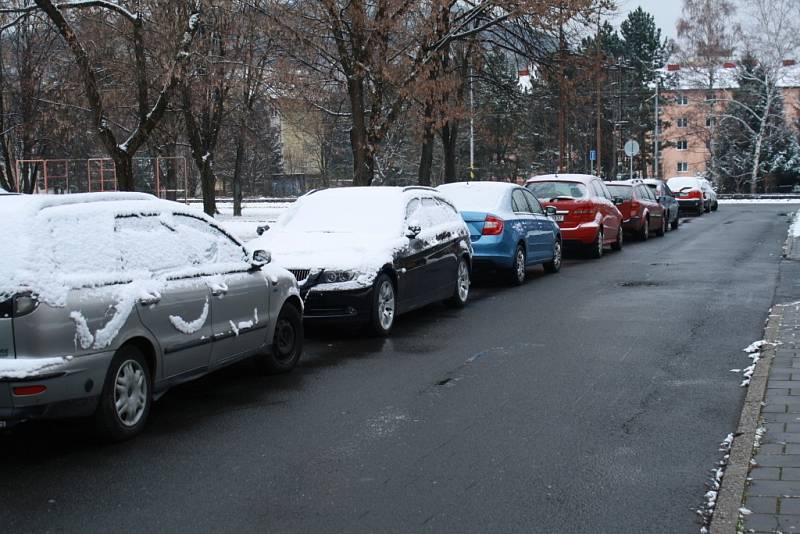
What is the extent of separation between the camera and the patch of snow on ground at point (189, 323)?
695 cm

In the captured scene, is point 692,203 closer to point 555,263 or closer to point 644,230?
point 644,230

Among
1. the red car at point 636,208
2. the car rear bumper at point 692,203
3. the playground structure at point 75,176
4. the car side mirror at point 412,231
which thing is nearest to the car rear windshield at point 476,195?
the car side mirror at point 412,231

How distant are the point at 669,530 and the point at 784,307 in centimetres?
786

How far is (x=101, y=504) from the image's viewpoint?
520cm

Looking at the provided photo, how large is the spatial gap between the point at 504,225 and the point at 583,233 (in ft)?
17.5

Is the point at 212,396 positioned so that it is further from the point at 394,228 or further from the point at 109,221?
the point at 394,228

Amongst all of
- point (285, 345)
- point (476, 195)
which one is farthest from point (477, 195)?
point (285, 345)

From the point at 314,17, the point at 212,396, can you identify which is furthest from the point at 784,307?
the point at 314,17

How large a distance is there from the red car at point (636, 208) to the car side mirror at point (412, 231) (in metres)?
14.7

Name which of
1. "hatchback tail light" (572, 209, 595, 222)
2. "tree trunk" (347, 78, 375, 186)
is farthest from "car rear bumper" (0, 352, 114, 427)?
"tree trunk" (347, 78, 375, 186)

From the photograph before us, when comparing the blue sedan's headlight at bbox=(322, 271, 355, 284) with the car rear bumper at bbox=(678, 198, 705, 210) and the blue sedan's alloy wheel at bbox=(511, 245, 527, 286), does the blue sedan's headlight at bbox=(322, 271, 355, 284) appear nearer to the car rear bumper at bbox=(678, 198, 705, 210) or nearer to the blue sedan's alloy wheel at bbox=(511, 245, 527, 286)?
the blue sedan's alloy wheel at bbox=(511, 245, 527, 286)

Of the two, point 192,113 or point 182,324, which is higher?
point 192,113

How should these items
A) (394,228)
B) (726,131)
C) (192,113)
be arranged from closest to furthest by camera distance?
1. (394,228)
2. (192,113)
3. (726,131)

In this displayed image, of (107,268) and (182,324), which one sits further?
(182,324)
